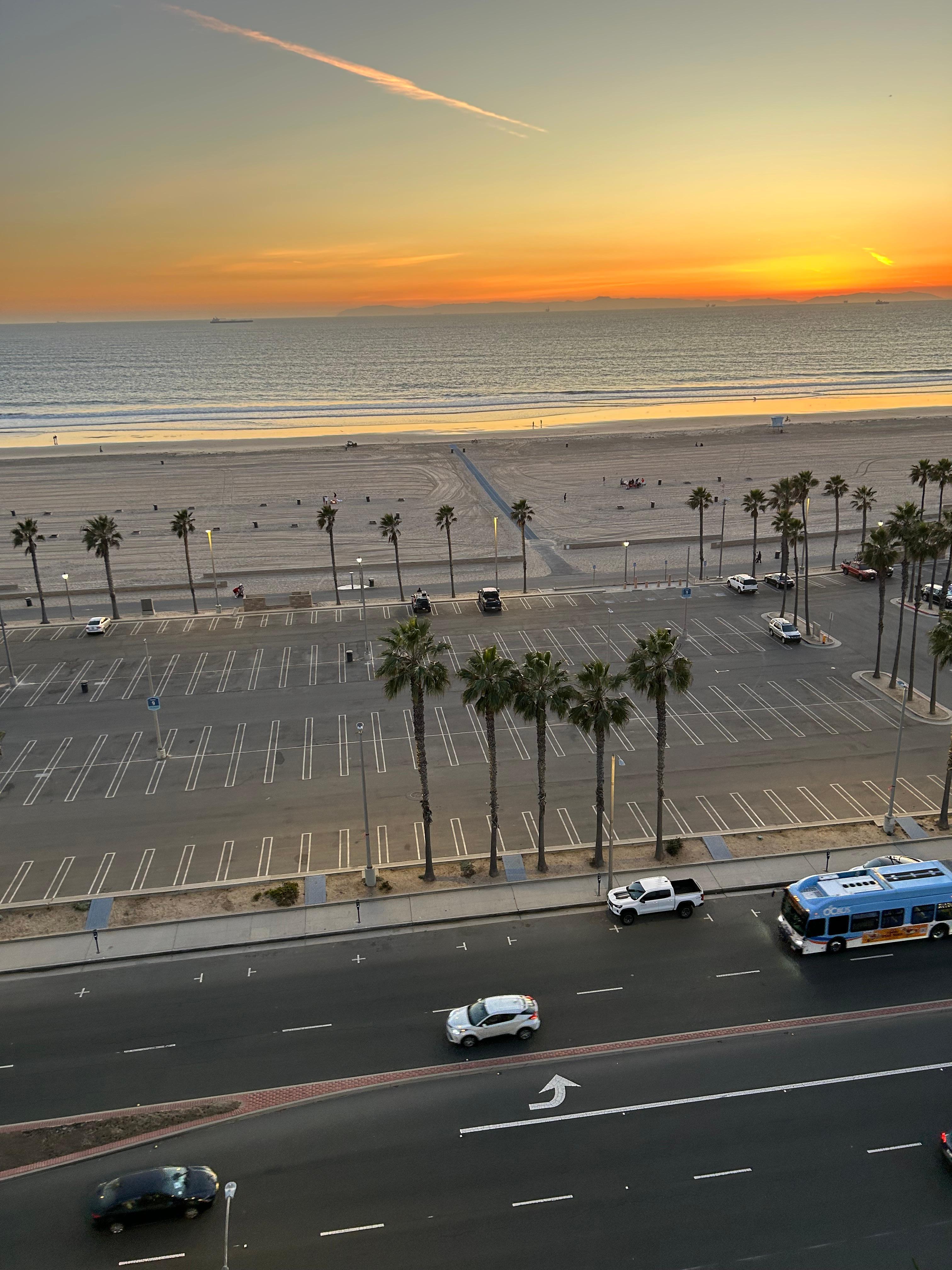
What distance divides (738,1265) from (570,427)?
15671cm

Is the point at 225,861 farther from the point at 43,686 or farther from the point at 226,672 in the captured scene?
the point at 43,686

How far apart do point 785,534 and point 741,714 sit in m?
24.0

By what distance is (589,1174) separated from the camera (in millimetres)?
23016

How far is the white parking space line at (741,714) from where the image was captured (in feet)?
162

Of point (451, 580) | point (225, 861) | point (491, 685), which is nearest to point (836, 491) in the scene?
point (451, 580)

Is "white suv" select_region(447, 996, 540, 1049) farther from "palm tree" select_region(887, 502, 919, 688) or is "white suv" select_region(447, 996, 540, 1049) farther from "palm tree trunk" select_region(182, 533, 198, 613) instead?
"palm tree trunk" select_region(182, 533, 198, 613)

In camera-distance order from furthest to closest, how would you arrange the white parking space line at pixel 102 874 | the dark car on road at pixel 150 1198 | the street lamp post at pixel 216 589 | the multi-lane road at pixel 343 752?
the street lamp post at pixel 216 589 → the multi-lane road at pixel 343 752 → the white parking space line at pixel 102 874 → the dark car on road at pixel 150 1198

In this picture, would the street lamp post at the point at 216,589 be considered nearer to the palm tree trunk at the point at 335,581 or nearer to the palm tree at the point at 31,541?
the palm tree trunk at the point at 335,581

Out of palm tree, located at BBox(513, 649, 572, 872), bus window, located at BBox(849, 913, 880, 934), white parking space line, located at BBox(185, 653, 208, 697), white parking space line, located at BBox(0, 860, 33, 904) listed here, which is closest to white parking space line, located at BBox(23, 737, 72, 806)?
white parking space line, located at BBox(0, 860, 33, 904)

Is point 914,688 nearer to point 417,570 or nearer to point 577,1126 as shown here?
point 577,1126

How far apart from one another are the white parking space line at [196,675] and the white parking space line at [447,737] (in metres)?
16.6

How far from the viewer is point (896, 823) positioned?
1561 inches

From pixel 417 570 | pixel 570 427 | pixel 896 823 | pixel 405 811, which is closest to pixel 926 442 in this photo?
pixel 570 427

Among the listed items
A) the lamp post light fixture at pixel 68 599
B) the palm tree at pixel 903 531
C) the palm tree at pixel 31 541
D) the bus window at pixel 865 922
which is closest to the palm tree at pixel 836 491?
the palm tree at pixel 903 531
